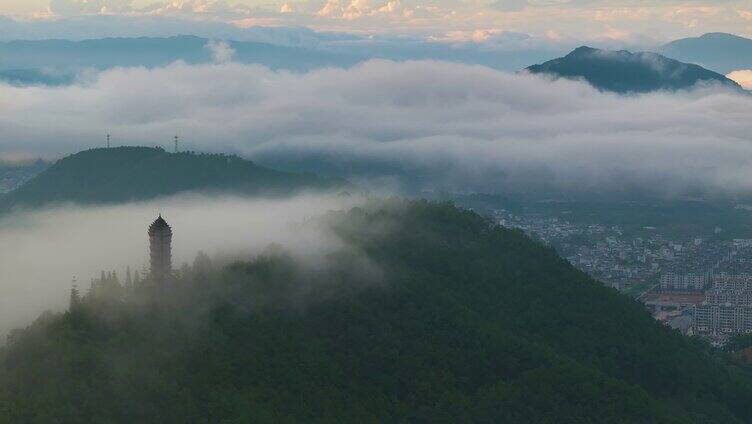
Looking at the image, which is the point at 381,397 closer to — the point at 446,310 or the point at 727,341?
the point at 446,310

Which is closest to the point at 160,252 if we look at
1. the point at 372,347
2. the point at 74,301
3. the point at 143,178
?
the point at 74,301

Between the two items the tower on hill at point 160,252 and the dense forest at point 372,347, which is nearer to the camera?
the dense forest at point 372,347

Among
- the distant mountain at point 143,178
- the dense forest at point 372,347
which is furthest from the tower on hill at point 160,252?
the distant mountain at point 143,178

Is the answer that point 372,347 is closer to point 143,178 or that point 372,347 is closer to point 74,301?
point 74,301

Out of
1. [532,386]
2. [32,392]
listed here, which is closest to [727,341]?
[532,386]

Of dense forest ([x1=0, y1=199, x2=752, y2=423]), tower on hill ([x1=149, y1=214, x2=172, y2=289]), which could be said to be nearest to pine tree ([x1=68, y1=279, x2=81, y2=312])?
dense forest ([x1=0, y1=199, x2=752, y2=423])

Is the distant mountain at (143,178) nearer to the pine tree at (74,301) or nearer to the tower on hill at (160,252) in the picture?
the tower on hill at (160,252)
